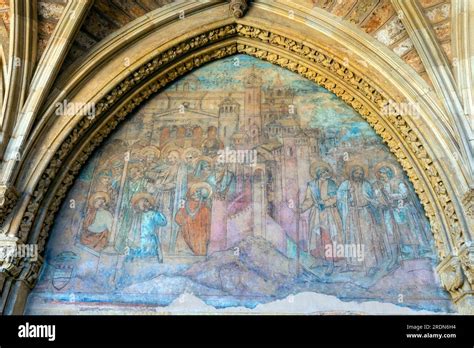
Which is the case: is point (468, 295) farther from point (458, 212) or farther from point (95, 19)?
point (95, 19)

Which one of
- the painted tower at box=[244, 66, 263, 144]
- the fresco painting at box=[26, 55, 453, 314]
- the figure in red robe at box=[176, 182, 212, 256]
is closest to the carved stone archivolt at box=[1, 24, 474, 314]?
the fresco painting at box=[26, 55, 453, 314]

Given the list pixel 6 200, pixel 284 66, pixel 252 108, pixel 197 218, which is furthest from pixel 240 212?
pixel 6 200

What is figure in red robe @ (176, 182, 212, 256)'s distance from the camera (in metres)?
7.63

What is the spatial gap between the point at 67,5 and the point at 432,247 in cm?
690

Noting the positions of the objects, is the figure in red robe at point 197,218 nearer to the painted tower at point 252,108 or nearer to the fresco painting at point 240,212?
the fresco painting at point 240,212

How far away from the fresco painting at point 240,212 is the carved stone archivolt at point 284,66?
0.66ft

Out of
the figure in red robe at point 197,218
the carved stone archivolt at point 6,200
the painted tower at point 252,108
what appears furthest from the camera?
the painted tower at point 252,108

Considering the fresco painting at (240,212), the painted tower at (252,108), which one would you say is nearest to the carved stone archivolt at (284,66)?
the fresco painting at (240,212)

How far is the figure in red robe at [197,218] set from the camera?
7.63 meters

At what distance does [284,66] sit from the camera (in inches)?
363

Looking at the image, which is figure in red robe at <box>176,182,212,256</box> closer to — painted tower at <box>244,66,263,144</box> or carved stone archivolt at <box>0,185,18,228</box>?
painted tower at <box>244,66,263,144</box>

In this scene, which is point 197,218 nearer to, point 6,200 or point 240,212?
point 240,212

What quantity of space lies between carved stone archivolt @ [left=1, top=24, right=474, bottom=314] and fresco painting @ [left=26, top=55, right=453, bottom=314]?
200mm

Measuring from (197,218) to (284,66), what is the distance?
3.32 metres
